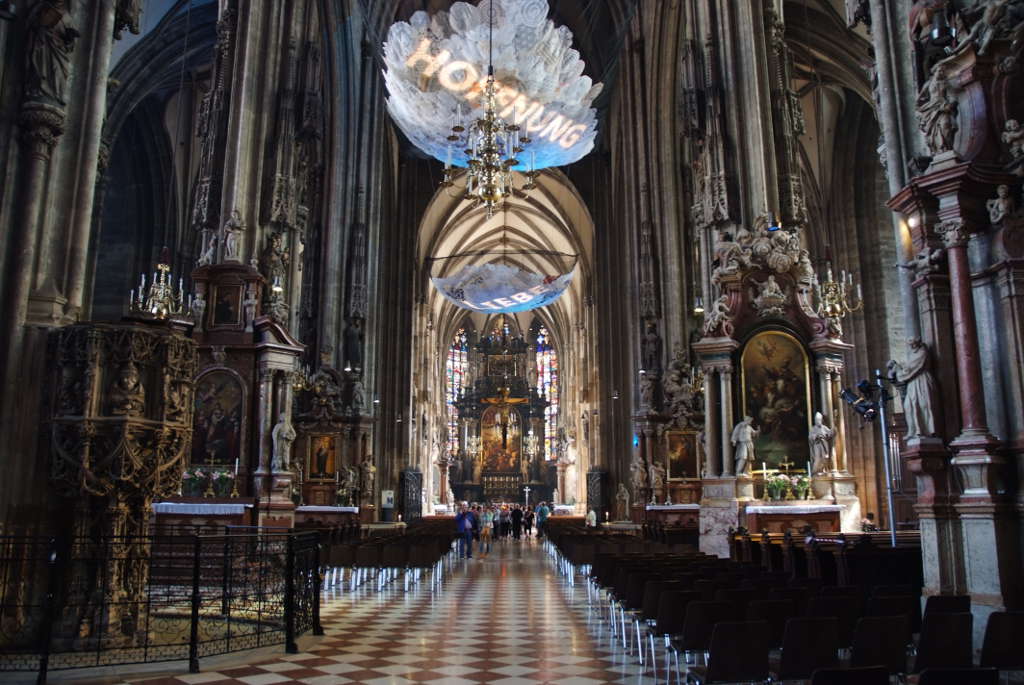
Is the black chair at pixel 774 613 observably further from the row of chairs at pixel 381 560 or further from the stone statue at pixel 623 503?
the stone statue at pixel 623 503

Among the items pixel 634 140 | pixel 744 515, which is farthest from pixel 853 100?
pixel 744 515

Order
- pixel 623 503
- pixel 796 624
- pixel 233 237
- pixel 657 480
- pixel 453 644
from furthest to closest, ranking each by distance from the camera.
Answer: pixel 623 503
pixel 657 480
pixel 233 237
pixel 453 644
pixel 796 624

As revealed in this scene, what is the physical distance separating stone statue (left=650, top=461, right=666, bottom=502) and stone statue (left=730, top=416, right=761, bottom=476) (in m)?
7.40

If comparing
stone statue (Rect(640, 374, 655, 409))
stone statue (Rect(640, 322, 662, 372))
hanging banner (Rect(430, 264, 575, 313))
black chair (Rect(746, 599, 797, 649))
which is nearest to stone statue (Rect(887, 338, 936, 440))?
black chair (Rect(746, 599, 797, 649))

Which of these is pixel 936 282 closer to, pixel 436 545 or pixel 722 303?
pixel 722 303

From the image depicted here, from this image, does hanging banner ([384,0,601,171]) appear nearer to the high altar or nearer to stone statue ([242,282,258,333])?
stone statue ([242,282,258,333])

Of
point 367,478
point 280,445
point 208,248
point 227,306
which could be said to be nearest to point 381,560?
point 280,445

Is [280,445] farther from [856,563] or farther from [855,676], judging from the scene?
[855,676]

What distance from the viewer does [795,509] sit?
1448 cm

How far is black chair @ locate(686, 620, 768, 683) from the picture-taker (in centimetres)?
460

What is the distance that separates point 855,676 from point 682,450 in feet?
62.8

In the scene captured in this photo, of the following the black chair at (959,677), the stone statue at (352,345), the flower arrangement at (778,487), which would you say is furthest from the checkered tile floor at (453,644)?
the stone statue at (352,345)

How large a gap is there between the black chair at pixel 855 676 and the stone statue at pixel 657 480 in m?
19.6

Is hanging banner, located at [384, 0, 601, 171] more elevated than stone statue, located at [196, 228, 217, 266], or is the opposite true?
hanging banner, located at [384, 0, 601, 171]
